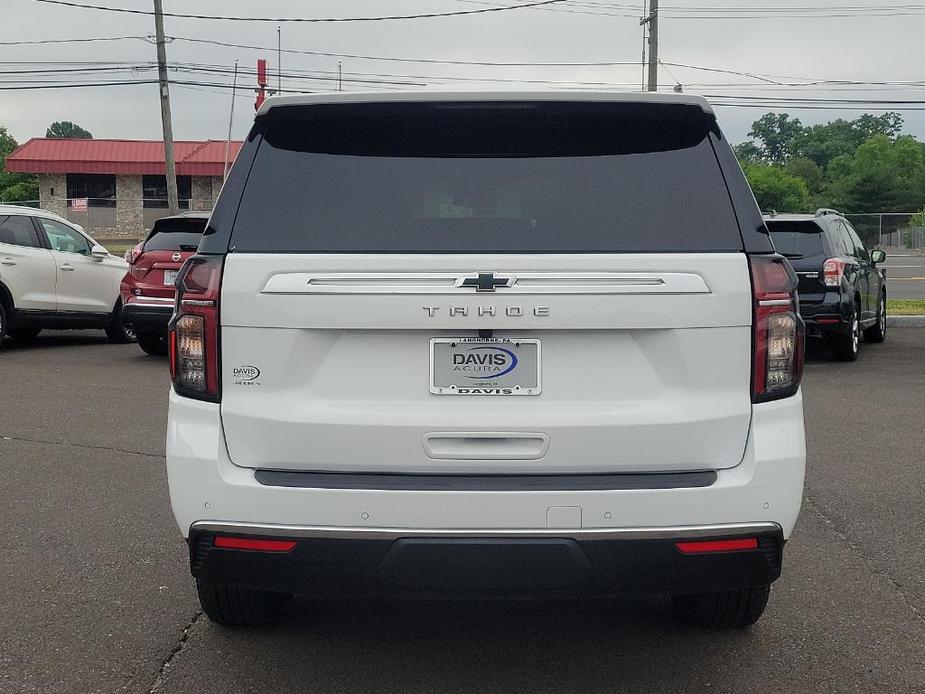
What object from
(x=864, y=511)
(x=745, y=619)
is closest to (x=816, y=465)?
(x=864, y=511)

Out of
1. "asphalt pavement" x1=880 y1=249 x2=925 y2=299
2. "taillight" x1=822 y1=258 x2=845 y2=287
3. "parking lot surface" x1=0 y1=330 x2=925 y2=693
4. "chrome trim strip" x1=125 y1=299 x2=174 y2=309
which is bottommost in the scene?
"asphalt pavement" x1=880 y1=249 x2=925 y2=299

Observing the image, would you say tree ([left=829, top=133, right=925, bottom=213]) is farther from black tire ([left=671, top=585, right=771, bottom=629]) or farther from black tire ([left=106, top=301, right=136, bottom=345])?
black tire ([left=671, top=585, right=771, bottom=629])

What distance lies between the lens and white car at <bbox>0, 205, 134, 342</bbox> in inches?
574

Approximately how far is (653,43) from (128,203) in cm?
3172

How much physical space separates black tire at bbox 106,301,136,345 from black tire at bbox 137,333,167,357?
1.22m

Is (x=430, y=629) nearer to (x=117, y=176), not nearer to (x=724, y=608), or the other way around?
(x=724, y=608)

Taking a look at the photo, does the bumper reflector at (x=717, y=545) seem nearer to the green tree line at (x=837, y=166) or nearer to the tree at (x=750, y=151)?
the green tree line at (x=837, y=166)

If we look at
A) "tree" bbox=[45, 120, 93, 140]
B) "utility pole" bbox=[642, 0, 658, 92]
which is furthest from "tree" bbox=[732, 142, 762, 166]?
"utility pole" bbox=[642, 0, 658, 92]

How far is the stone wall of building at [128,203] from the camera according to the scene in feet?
184

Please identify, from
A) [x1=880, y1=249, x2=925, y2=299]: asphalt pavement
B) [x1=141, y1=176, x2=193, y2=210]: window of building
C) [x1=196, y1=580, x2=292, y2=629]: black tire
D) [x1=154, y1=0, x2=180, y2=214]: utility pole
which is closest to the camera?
[x1=196, y1=580, x2=292, y2=629]: black tire

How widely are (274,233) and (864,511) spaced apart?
412cm

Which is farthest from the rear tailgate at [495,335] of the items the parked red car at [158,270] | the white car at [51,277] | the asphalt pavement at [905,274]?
the asphalt pavement at [905,274]

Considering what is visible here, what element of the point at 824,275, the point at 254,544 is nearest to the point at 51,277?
the point at 824,275

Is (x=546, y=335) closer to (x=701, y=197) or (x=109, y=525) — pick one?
(x=701, y=197)
